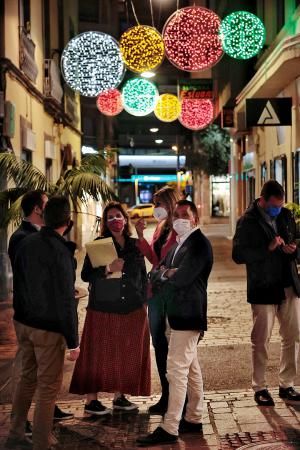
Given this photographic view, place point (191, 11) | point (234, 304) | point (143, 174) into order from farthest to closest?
point (143, 174) < point (234, 304) < point (191, 11)

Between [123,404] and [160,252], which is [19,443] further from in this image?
[160,252]

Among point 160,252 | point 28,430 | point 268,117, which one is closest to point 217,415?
point 160,252

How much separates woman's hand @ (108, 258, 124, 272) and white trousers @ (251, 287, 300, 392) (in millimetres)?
1243

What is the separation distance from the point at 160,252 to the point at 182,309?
935 mm

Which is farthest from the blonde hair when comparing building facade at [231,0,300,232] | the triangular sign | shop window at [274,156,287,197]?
shop window at [274,156,287,197]

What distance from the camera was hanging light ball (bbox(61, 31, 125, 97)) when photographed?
10328mm

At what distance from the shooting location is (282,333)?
5.55m

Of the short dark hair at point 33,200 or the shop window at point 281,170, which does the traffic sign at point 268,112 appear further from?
the short dark hair at point 33,200

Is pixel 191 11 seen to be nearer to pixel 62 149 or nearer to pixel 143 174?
pixel 62 149

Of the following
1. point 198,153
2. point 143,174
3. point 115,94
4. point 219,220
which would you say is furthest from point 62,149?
point 143,174

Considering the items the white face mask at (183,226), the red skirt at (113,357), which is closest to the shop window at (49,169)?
the red skirt at (113,357)

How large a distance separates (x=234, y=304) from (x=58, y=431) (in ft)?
19.7

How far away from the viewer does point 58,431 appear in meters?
4.96

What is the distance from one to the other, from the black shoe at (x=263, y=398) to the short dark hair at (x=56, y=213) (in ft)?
7.85
